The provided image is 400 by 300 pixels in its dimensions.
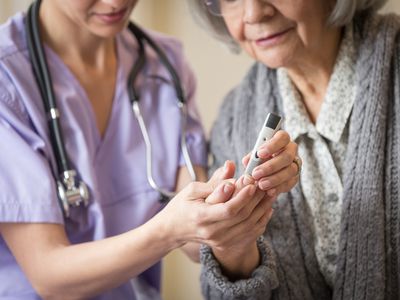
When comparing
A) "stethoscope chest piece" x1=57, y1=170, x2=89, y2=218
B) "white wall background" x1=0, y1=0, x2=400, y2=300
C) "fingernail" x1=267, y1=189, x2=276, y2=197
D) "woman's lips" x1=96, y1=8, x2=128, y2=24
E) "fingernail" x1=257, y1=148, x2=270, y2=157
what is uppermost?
"woman's lips" x1=96, y1=8, x2=128, y2=24

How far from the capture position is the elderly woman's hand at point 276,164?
943 mm

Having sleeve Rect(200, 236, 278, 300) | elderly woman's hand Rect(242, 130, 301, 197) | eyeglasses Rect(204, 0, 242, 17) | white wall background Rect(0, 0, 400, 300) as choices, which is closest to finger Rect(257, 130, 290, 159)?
elderly woman's hand Rect(242, 130, 301, 197)

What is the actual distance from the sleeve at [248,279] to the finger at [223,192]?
0.23m

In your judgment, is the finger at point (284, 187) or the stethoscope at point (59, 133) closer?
the finger at point (284, 187)

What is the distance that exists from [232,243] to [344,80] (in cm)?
44

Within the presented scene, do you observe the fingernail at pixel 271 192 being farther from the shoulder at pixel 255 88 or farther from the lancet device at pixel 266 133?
the shoulder at pixel 255 88

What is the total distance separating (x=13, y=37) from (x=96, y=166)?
317mm

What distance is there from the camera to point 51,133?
1.19 m

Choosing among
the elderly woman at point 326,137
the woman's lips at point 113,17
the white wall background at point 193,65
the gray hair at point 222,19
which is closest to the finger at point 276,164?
the elderly woman at point 326,137

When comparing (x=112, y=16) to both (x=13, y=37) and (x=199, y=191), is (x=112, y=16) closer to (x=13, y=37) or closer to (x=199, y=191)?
(x=13, y=37)

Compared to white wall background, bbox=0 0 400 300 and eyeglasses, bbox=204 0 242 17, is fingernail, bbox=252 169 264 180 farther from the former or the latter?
white wall background, bbox=0 0 400 300

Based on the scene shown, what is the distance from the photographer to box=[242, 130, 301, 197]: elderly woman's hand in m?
0.94

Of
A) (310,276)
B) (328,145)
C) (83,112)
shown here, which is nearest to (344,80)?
(328,145)

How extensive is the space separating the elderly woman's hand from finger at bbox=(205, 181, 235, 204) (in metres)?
0.05
